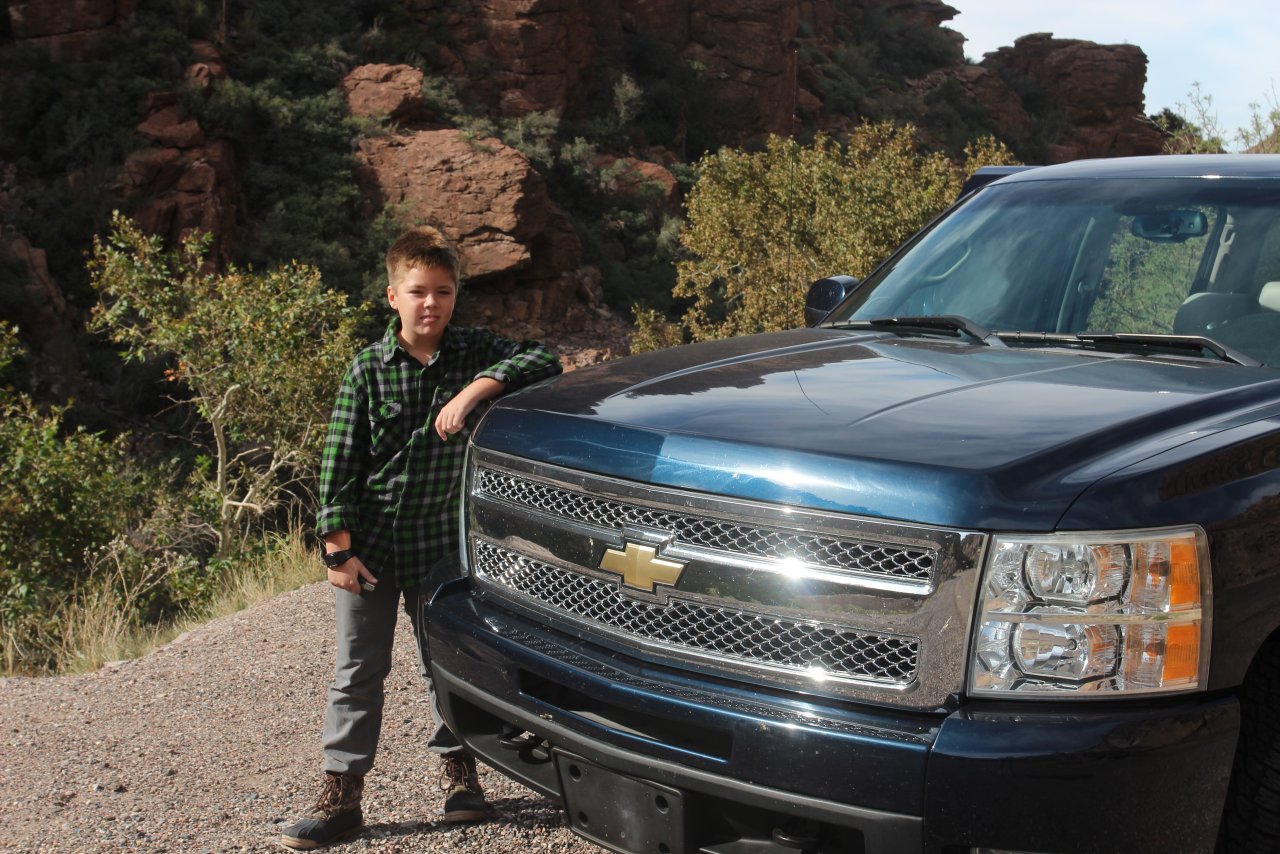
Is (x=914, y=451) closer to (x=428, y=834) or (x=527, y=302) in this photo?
(x=428, y=834)

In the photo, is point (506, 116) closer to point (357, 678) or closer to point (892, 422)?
point (357, 678)

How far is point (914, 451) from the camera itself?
235cm

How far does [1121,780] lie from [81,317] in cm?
2574

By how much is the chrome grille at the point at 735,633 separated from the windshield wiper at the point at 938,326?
131 centimetres

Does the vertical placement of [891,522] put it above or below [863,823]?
above

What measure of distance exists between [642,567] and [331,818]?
1690mm

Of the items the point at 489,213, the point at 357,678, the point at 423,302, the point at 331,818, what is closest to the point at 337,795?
the point at 331,818

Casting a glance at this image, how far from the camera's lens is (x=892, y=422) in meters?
2.53

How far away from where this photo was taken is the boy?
372cm

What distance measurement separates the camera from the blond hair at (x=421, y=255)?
12.4 feet

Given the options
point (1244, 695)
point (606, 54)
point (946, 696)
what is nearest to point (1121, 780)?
point (946, 696)

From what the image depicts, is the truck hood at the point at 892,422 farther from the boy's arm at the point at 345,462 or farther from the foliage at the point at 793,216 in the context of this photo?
the foliage at the point at 793,216

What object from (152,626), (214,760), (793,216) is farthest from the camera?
(793,216)

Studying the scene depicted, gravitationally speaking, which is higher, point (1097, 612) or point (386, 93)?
point (386, 93)
